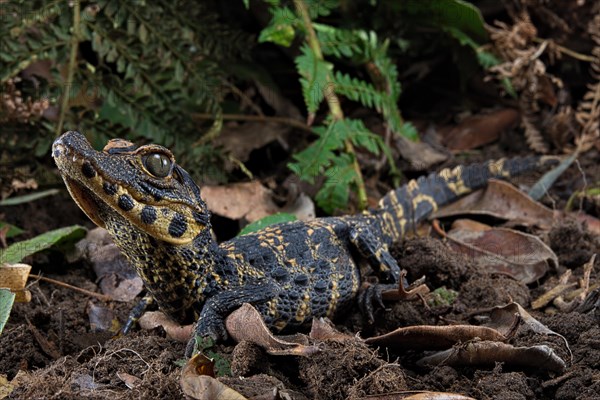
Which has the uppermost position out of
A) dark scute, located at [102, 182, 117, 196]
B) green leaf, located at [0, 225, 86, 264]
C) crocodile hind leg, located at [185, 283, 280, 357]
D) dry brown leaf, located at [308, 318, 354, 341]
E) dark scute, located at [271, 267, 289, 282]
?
dark scute, located at [102, 182, 117, 196]

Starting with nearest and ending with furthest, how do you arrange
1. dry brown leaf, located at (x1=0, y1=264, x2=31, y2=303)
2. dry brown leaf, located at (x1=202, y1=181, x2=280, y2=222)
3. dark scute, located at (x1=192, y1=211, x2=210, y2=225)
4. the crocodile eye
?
the crocodile eye, dark scute, located at (x1=192, y1=211, x2=210, y2=225), dry brown leaf, located at (x1=0, y1=264, x2=31, y2=303), dry brown leaf, located at (x1=202, y1=181, x2=280, y2=222)

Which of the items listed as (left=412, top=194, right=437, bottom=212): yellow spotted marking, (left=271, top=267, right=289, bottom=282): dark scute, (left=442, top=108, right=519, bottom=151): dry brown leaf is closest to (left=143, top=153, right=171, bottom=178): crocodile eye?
(left=271, top=267, right=289, bottom=282): dark scute

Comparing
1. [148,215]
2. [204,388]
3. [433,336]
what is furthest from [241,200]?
[204,388]

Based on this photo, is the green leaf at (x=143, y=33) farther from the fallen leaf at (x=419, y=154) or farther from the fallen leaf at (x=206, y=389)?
the fallen leaf at (x=206, y=389)

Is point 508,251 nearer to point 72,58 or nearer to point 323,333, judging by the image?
point 323,333

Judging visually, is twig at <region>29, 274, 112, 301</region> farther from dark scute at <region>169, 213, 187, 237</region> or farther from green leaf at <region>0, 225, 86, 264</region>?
dark scute at <region>169, 213, 187, 237</region>

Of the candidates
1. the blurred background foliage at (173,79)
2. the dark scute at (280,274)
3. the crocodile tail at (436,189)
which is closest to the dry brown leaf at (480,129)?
the blurred background foliage at (173,79)
